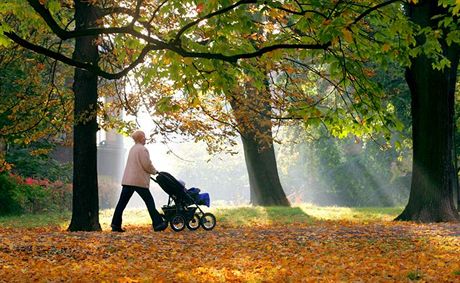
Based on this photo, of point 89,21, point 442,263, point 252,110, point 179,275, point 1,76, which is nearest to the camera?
point 179,275

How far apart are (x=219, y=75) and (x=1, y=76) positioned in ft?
47.6

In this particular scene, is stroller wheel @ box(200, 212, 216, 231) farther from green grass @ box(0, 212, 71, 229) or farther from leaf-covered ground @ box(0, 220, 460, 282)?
green grass @ box(0, 212, 71, 229)

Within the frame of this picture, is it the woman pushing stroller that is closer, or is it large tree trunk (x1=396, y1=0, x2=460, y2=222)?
the woman pushing stroller

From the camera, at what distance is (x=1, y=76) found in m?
23.4

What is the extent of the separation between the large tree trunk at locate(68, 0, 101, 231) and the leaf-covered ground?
2.03 meters

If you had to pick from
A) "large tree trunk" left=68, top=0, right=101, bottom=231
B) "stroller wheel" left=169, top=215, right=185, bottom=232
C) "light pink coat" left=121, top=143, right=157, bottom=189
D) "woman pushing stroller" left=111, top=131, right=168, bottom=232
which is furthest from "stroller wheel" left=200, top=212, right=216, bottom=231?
"large tree trunk" left=68, top=0, right=101, bottom=231

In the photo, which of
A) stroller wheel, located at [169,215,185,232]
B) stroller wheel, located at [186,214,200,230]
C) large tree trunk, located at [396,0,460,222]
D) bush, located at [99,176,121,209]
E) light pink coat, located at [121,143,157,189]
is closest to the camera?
light pink coat, located at [121,143,157,189]

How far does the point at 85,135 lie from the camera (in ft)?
46.7

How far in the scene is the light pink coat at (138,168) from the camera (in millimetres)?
13984

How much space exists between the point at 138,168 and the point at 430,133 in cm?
630

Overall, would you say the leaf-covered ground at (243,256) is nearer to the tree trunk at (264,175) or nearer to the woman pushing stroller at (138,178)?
the woman pushing stroller at (138,178)

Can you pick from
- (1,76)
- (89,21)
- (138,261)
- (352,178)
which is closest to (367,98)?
(138,261)

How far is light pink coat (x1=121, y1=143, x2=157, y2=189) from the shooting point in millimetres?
13984

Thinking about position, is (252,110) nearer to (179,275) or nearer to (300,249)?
(300,249)
